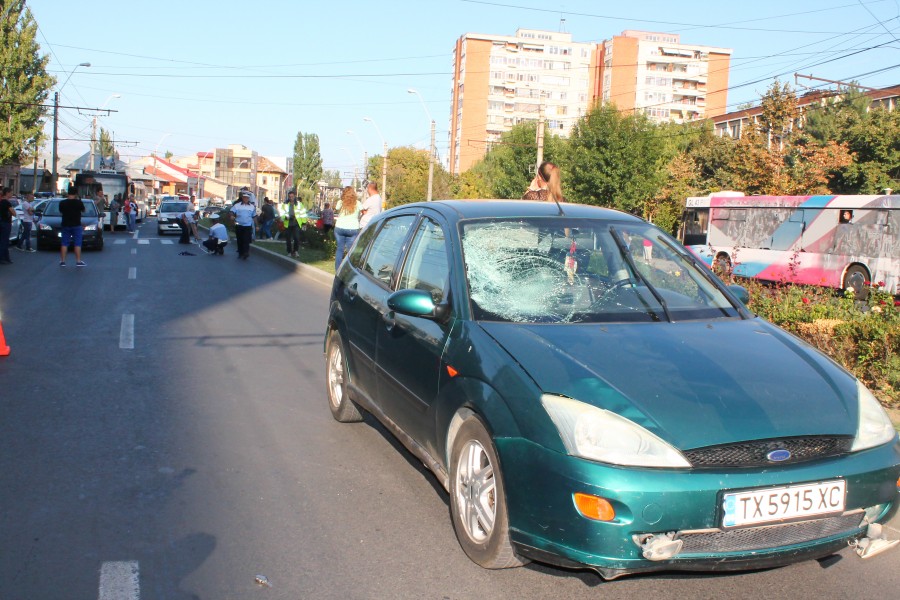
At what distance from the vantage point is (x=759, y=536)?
326 centimetres

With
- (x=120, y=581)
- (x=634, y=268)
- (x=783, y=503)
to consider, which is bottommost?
(x=120, y=581)

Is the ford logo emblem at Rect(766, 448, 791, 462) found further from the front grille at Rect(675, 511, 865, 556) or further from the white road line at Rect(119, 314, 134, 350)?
the white road line at Rect(119, 314, 134, 350)

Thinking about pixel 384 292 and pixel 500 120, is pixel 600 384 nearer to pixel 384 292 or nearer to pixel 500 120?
pixel 384 292

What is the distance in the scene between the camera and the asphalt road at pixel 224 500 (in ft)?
12.1

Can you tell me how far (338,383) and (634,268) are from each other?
257 centimetres

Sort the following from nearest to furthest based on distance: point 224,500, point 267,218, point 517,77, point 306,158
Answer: point 224,500 → point 267,218 → point 517,77 → point 306,158

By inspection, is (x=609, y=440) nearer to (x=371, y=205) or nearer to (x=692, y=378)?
(x=692, y=378)

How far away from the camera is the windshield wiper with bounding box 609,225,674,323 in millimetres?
4371

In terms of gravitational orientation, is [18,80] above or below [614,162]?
above

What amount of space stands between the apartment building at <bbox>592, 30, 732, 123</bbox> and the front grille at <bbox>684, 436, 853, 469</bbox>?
108m

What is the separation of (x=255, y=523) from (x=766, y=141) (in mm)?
40620

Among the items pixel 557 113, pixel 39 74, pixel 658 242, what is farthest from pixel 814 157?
pixel 557 113

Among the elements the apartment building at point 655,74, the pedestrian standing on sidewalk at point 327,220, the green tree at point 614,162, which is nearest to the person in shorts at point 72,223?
the pedestrian standing on sidewalk at point 327,220

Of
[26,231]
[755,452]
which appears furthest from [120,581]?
[26,231]
